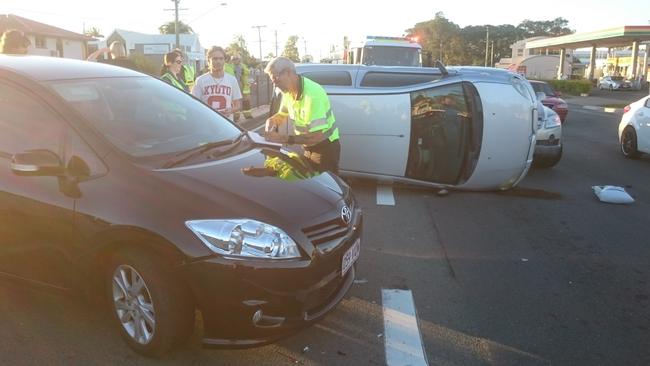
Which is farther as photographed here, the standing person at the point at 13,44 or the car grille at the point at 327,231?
the standing person at the point at 13,44

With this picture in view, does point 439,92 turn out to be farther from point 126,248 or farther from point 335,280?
point 126,248

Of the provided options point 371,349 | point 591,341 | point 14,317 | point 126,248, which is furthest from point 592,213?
point 14,317

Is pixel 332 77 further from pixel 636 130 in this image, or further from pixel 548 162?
pixel 636 130

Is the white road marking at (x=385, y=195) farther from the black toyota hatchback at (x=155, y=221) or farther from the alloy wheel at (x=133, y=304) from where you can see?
the alloy wheel at (x=133, y=304)

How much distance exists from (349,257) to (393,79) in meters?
4.25

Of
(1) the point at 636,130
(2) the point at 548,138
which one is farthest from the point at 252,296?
(1) the point at 636,130

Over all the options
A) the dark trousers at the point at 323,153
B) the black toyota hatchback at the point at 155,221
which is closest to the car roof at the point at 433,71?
the dark trousers at the point at 323,153

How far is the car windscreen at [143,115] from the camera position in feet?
11.5

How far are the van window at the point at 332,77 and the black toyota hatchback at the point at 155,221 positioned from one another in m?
3.82

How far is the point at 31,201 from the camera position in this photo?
331 cm

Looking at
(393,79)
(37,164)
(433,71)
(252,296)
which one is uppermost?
(433,71)

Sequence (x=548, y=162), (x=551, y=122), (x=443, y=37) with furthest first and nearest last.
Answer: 1. (x=443, y=37)
2. (x=548, y=162)
3. (x=551, y=122)

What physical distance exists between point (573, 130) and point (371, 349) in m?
14.8

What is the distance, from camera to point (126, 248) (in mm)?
3080
